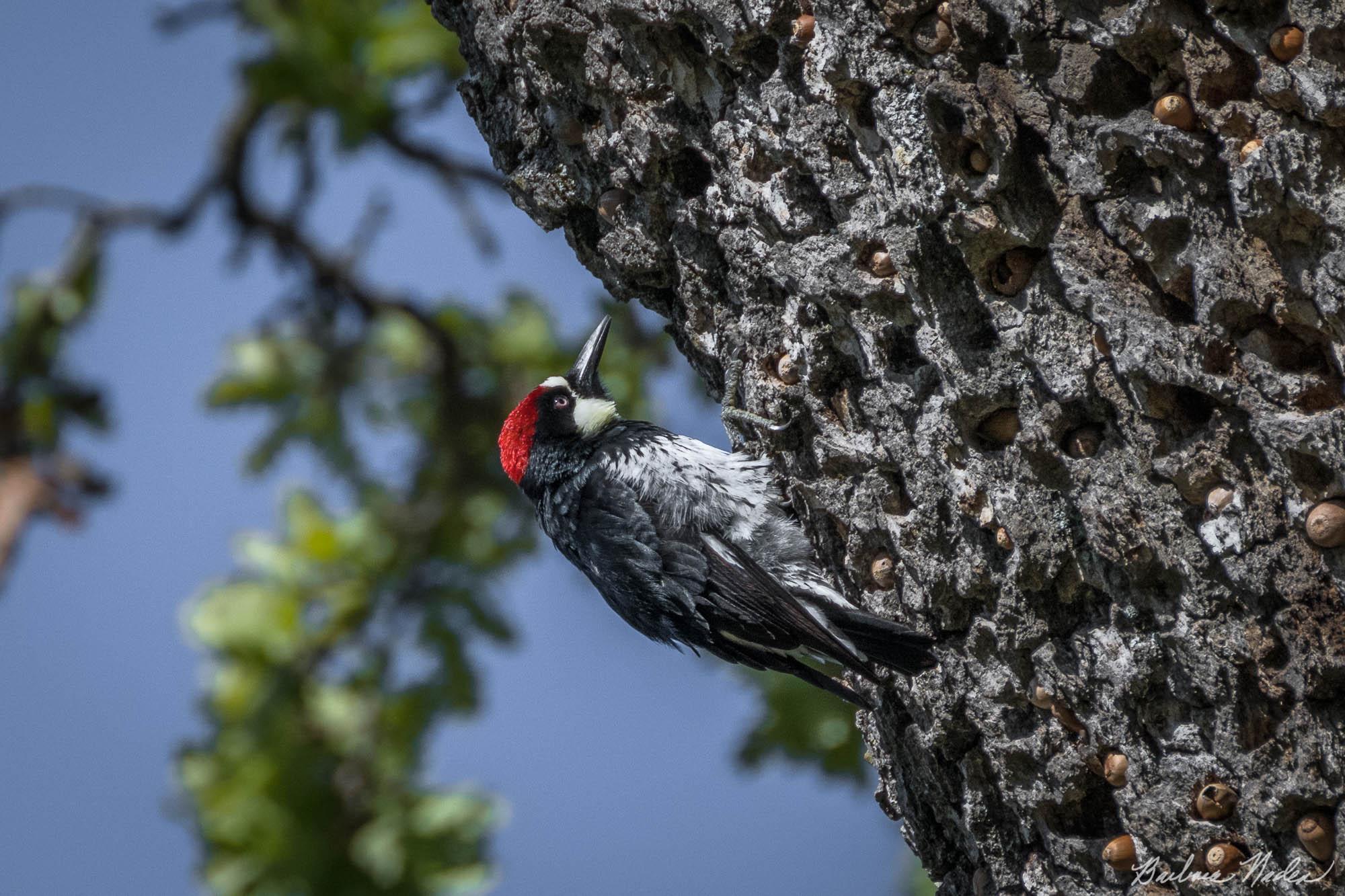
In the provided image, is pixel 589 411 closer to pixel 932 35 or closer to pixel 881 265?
pixel 881 265

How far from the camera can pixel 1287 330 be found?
6.13ft

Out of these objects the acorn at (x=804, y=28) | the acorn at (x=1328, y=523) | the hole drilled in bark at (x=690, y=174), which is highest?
the hole drilled in bark at (x=690, y=174)

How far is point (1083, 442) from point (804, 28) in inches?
37.1

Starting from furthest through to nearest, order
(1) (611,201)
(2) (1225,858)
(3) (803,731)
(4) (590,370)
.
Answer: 1. (3) (803,731)
2. (4) (590,370)
3. (1) (611,201)
4. (2) (1225,858)

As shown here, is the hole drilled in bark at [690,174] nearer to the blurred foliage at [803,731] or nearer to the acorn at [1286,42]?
the acorn at [1286,42]

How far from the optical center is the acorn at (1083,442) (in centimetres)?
212

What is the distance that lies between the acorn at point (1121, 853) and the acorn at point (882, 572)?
70 cm

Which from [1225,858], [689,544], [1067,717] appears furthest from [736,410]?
[1225,858]

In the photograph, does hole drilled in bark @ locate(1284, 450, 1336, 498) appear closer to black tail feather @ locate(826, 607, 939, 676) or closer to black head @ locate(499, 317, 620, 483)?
black tail feather @ locate(826, 607, 939, 676)

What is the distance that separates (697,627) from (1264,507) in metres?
1.72

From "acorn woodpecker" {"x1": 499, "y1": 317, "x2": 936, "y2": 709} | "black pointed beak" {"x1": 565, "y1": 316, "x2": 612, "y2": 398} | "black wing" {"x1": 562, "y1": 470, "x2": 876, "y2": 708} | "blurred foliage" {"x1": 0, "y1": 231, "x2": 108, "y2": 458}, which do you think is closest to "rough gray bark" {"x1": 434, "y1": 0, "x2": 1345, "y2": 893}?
"acorn woodpecker" {"x1": 499, "y1": 317, "x2": 936, "y2": 709}

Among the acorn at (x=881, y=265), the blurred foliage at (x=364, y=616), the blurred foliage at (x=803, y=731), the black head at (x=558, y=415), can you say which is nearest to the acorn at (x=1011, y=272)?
the acorn at (x=881, y=265)

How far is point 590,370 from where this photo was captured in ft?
13.7

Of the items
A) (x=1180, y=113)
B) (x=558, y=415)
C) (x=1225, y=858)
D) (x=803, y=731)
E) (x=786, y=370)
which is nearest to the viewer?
(x=1180, y=113)
